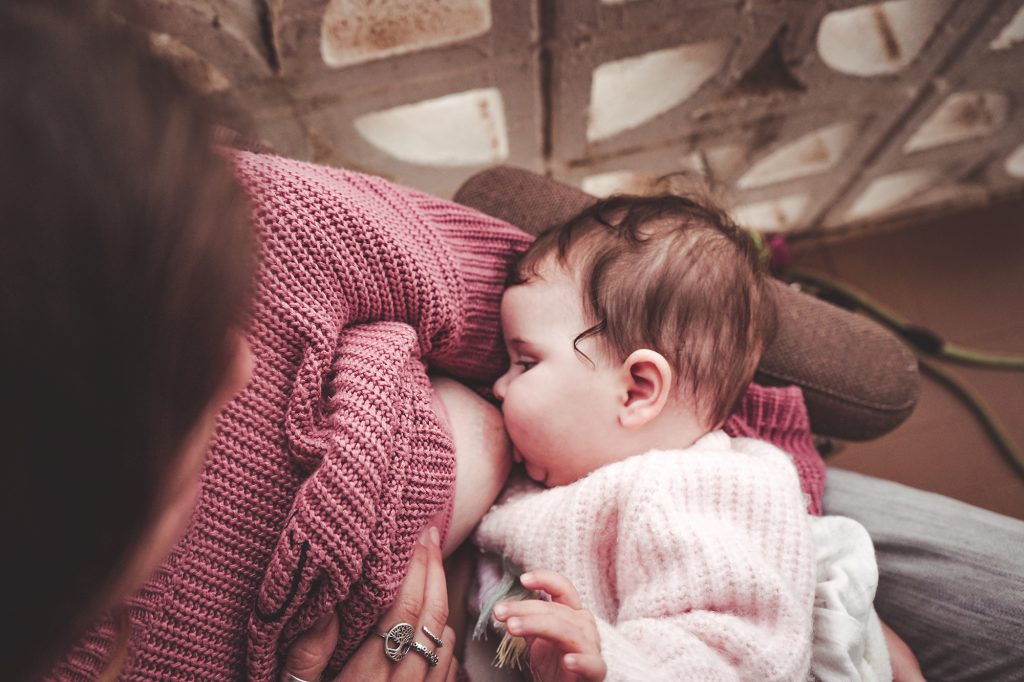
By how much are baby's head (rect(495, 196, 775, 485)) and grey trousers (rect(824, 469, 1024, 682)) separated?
0.29 m

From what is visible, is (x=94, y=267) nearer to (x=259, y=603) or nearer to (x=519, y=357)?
(x=259, y=603)

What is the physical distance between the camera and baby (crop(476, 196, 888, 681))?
62 cm

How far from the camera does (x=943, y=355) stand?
1653 millimetres

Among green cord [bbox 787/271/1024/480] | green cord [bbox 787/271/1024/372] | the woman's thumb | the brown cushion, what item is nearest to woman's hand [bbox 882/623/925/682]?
the brown cushion

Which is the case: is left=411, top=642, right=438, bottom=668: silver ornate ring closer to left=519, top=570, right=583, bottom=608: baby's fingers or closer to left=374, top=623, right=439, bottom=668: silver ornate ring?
left=374, top=623, right=439, bottom=668: silver ornate ring

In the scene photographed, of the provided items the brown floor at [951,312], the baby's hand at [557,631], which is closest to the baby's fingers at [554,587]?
the baby's hand at [557,631]

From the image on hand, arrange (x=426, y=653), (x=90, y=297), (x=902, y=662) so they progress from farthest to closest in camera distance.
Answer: (x=902, y=662), (x=426, y=653), (x=90, y=297)

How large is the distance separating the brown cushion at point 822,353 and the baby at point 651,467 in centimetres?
8

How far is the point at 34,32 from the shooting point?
0.27m

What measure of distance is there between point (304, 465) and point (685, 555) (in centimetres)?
43

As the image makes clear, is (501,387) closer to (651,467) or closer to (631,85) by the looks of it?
(651,467)

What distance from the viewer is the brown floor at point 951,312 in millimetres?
1523

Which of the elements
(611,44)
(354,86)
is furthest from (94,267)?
(611,44)

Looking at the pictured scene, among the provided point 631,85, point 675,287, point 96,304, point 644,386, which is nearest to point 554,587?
point 644,386
